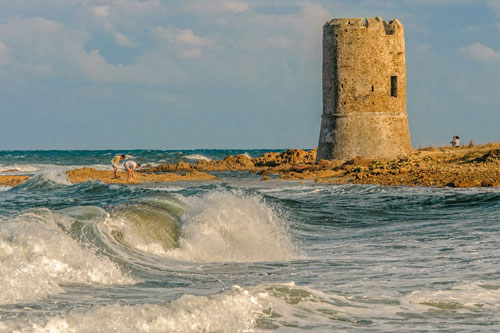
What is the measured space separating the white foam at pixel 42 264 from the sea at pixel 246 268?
0.6 inches

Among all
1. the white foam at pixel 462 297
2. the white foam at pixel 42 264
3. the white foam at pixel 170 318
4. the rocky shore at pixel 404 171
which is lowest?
the white foam at pixel 462 297

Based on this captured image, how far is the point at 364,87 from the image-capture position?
922 inches

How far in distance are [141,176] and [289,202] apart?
9.92m

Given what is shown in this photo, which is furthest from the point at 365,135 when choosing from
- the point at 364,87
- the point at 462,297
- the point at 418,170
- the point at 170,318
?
the point at 170,318

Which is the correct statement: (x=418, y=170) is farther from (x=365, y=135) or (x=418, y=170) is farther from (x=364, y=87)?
(x=364, y=87)

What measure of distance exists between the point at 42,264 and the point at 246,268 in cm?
241

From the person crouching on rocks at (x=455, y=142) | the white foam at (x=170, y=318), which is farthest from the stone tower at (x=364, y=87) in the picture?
the white foam at (x=170, y=318)

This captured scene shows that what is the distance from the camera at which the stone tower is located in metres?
23.2

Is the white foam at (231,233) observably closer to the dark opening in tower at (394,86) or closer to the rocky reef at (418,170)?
the rocky reef at (418,170)

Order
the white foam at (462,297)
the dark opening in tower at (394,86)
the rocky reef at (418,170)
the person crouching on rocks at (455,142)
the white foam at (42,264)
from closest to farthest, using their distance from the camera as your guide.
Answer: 1. the white foam at (42,264)
2. the white foam at (462,297)
3. the rocky reef at (418,170)
4. the dark opening in tower at (394,86)
5. the person crouching on rocks at (455,142)

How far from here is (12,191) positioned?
20.7 metres

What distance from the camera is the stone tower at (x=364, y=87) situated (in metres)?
23.2

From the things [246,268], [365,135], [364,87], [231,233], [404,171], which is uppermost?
[364,87]

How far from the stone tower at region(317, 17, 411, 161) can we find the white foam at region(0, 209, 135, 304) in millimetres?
16345
